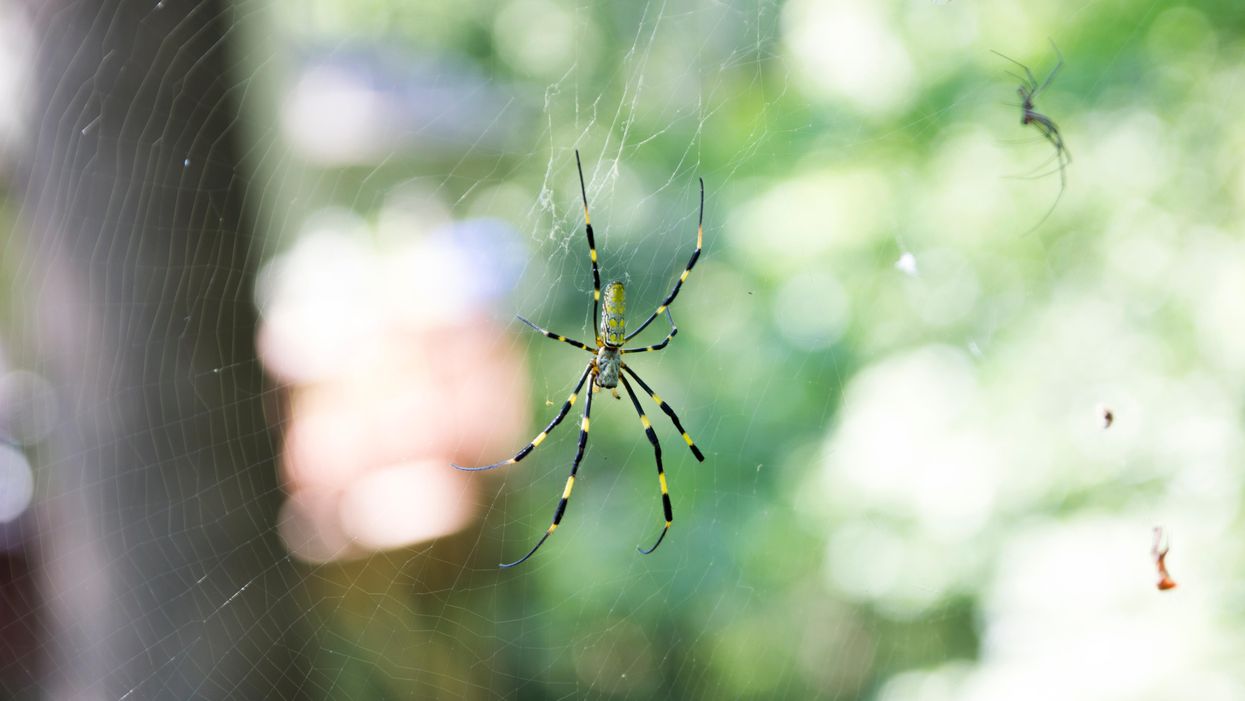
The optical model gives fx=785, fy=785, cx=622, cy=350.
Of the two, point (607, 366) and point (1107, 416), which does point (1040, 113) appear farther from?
point (607, 366)

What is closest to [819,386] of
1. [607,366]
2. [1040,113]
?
[1040,113]

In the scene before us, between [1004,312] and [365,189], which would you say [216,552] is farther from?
[365,189]

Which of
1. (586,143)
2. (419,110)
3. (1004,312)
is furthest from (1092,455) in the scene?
(419,110)

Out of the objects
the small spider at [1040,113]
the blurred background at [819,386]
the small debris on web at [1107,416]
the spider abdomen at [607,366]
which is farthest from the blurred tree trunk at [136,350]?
the small spider at [1040,113]

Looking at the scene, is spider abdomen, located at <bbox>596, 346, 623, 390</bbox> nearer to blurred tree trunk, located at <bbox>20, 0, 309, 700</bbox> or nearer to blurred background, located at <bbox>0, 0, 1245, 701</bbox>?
blurred background, located at <bbox>0, 0, 1245, 701</bbox>

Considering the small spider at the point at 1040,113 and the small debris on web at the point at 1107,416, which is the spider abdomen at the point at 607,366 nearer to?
the small debris on web at the point at 1107,416
